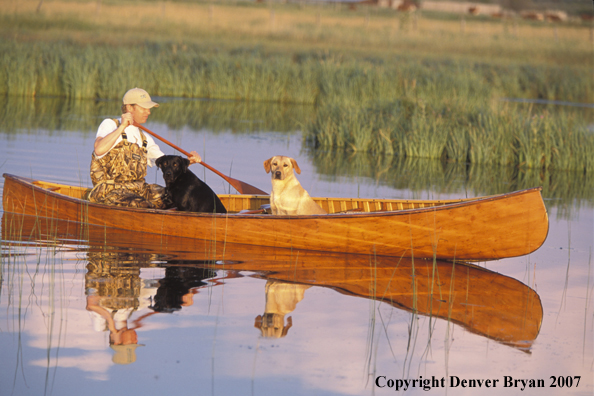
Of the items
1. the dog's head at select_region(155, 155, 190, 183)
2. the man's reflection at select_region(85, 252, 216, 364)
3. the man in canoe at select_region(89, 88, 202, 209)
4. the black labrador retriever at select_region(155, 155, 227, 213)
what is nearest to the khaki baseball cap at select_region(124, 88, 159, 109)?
the man in canoe at select_region(89, 88, 202, 209)

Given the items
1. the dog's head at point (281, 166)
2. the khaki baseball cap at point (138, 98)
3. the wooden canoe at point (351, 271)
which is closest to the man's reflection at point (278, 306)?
the wooden canoe at point (351, 271)

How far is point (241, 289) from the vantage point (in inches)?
276

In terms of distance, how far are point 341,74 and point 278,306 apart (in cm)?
1740

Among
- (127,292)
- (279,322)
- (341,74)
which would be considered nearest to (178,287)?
(127,292)

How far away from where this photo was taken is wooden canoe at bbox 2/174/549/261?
314 inches

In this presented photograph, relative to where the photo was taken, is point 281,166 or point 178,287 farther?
point 281,166

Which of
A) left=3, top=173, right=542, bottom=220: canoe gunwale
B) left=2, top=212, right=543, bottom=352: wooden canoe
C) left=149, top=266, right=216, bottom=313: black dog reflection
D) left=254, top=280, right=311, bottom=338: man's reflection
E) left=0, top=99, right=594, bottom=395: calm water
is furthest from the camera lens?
left=3, top=173, right=542, bottom=220: canoe gunwale

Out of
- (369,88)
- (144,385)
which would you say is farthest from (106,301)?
(369,88)

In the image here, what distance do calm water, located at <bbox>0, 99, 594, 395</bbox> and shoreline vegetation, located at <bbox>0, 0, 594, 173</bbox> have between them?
6.08 metres

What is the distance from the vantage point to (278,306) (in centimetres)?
661

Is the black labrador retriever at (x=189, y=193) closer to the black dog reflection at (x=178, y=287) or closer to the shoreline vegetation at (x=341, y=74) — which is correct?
the black dog reflection at (x=178, y=287)

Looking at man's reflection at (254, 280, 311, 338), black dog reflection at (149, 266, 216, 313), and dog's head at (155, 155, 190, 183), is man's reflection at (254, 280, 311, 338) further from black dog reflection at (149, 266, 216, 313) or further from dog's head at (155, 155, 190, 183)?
dog's head at (155, 155, 190, 183)

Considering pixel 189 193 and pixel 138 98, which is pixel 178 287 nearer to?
pixel 189 193

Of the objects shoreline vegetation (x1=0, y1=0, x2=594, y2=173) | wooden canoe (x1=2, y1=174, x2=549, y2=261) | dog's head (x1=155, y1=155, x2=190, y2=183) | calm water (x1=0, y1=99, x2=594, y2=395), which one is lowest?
calm water (x1=0, y1=99, x2=594, y2=395)
